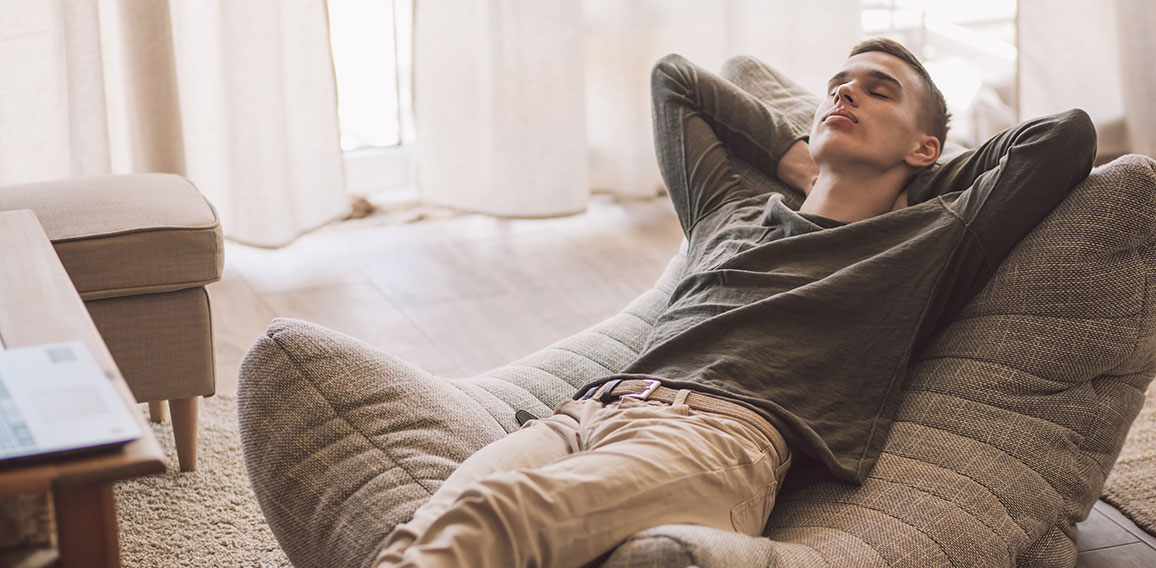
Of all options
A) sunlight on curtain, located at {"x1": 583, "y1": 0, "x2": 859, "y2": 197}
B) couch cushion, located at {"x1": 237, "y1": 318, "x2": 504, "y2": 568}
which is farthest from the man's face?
sunlight on curtain, located at {"x1": 583, "y1": 0, "x2": 859, "y2": 197}

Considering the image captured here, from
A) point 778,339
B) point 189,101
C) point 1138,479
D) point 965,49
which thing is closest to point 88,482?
point 778,339

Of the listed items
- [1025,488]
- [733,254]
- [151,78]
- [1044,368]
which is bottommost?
[1025,488]

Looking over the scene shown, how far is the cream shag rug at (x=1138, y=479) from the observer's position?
191cm

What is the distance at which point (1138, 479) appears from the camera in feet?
6.61

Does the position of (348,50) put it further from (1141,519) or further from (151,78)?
(1141,519)

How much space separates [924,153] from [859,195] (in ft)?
0.43

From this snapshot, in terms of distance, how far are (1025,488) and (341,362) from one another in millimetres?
943

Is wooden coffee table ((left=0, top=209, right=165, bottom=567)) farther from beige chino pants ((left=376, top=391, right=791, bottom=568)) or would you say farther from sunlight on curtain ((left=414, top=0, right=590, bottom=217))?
sunlight on curtain ((left=414, top=0, right=590, bottom=217))

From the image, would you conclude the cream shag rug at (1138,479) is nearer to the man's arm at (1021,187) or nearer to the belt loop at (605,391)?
the man's arm at (1021,187)

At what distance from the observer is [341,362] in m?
1.53

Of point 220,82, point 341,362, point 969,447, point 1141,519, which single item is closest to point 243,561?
point 341,362

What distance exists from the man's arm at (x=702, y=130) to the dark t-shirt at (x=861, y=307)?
402 millimetres

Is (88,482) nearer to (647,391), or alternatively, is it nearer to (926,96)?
(647,391)

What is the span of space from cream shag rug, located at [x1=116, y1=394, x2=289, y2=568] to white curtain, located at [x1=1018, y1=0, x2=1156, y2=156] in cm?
295
